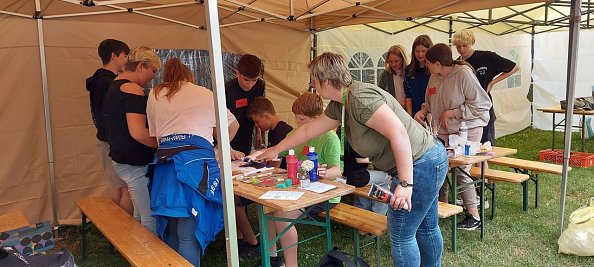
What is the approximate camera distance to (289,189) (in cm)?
234

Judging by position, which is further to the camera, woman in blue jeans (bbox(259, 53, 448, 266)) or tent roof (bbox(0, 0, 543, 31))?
tent roof (bbox(0, 0, 543, 31))

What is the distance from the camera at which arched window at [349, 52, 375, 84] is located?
6.04m

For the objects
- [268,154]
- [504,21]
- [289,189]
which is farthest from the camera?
[504,21]

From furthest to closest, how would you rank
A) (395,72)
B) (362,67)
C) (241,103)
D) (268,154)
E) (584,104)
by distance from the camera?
(584,104), (362,67), (395,72), (241,103), (268,154)

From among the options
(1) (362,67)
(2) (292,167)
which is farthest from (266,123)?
(1) (362,67)

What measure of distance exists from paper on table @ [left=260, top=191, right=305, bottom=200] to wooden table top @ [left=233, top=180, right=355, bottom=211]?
3 centimetres

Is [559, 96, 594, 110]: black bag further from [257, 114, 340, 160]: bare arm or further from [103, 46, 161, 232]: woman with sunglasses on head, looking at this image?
[103, 46, 161, 232]: woman with sunglasses on head

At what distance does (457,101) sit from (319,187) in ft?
5.49

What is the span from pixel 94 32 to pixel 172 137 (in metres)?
2.18

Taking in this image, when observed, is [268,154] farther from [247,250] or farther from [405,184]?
[247,250]

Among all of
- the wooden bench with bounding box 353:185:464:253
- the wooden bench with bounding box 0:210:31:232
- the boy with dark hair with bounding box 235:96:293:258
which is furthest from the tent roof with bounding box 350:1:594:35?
the wooden bench with bounding box 0:210:31:232

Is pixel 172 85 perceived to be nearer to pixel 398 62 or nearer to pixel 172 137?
pixel 172 137

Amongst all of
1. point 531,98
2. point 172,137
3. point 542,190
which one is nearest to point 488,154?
point 542,190

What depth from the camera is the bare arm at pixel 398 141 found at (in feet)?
6.18
